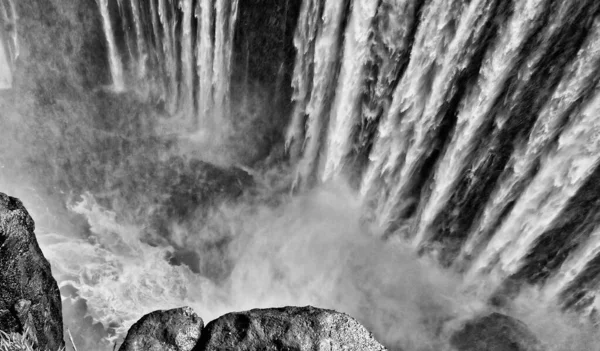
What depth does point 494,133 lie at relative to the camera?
774 centimetres

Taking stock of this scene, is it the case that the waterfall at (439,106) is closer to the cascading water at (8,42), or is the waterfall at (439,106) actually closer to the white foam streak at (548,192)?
the white foam streak at (548,192)

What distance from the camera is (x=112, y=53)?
1130 centimetres

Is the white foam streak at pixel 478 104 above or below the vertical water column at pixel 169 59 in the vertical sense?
below

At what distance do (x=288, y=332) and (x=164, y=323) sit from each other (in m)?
1.52

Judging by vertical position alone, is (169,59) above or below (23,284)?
above

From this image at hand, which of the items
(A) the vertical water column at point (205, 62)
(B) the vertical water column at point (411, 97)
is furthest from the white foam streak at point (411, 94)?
(A) the vertical water column at point (205, 62)

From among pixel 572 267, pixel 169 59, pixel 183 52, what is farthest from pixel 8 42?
pixel 572 267

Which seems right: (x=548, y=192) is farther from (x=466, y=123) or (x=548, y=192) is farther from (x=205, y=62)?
(x=205, y=62)

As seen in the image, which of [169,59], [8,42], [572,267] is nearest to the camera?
[572,267]

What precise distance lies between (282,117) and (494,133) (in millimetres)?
4389

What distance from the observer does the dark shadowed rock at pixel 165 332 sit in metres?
5.70

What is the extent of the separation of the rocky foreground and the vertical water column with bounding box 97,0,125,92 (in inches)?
217

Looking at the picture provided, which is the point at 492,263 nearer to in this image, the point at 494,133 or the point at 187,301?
the point at 494,133

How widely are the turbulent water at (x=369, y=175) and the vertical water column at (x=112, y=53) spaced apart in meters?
0.06
